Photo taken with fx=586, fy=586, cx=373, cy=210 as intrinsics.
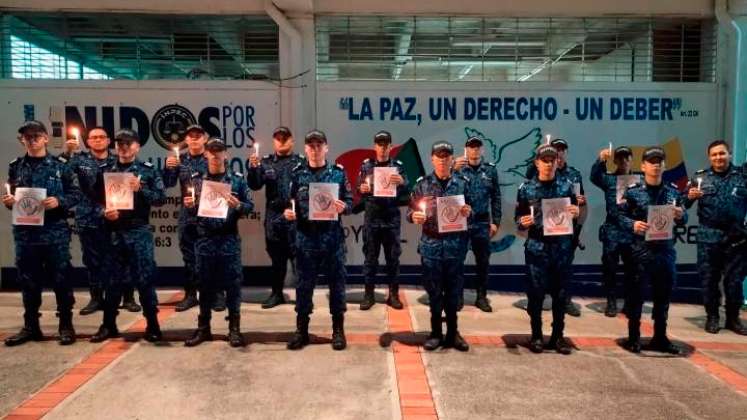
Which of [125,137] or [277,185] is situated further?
[277,185]

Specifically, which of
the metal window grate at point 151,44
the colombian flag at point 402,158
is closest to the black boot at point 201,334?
the colombian flag at point 402,158

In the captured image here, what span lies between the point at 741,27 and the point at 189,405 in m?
7.95

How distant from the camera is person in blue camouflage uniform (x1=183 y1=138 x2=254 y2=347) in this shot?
5270 millimetres

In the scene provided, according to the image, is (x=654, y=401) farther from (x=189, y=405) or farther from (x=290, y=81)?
(x=290, y=81)

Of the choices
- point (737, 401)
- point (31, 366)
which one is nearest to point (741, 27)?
point (737, 401)

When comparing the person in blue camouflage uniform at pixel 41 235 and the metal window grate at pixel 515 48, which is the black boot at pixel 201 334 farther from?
the metal window grate at pixel 515 48

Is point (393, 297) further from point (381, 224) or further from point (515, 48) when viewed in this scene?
point (515, 48)

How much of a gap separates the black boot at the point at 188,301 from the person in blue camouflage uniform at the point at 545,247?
386 centimetres

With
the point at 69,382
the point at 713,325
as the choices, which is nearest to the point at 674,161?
the point at 713,325

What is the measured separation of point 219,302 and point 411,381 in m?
3.07

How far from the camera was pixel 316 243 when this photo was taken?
17.1ft

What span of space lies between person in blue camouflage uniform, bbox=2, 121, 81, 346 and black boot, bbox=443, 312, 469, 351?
137 inches

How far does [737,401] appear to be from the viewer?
4.23 meters

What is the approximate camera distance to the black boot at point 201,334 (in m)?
5.35
